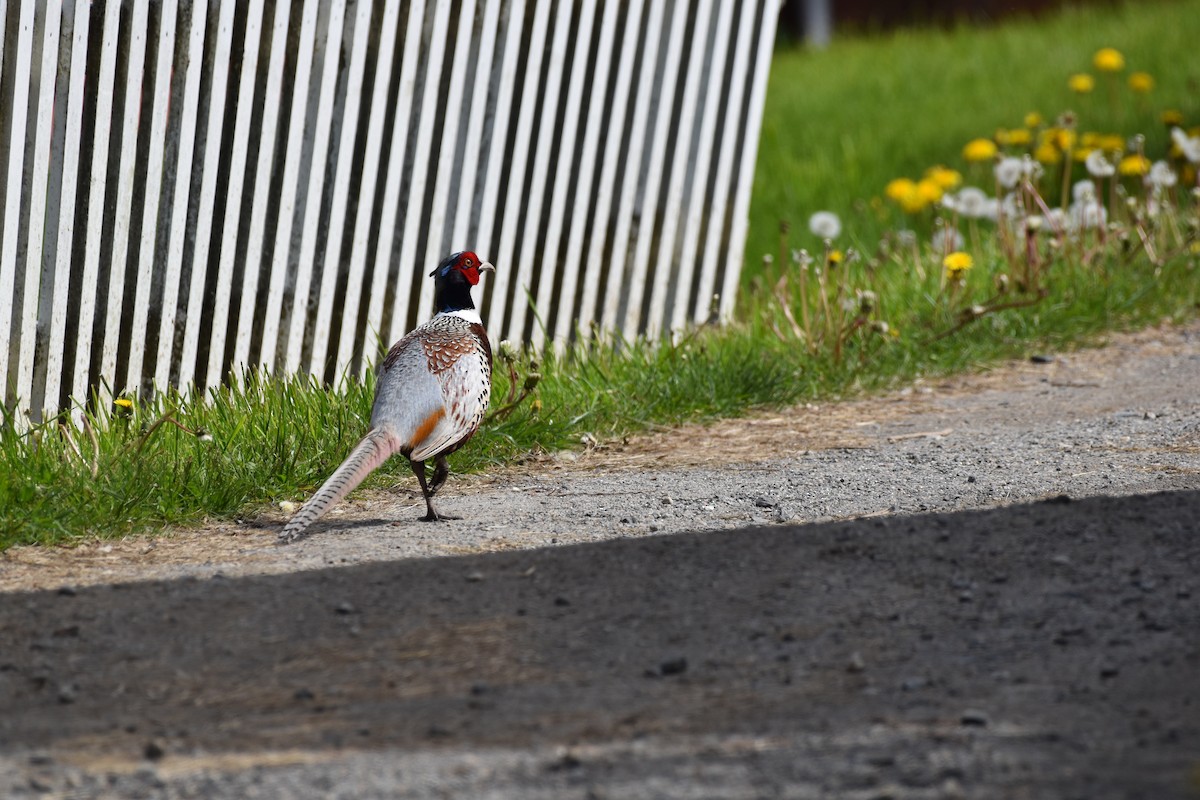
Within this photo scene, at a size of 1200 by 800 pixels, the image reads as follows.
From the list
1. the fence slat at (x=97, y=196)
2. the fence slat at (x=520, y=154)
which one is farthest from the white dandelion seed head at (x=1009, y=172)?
the fence slat at (x=97, y=196)

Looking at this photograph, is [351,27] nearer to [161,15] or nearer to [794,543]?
[161,15]

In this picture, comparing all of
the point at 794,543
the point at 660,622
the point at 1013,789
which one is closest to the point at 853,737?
the point at 1013,789

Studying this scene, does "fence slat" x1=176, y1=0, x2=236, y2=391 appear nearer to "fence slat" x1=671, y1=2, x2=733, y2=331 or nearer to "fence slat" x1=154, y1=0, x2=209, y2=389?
"fence slat" x1=154, y1=0, x2=209, y2=389

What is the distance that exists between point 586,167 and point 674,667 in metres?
3.75

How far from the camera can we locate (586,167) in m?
6.58

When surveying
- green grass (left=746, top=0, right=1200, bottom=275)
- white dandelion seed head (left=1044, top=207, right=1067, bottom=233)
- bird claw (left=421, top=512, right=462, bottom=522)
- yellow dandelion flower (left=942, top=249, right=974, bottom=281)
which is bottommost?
bird claw (left=421, top=512, right=462, bottom=522)

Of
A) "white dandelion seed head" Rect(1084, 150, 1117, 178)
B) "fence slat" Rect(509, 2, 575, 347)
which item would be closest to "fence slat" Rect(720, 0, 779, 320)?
"fence slat" Rect(509, 2, 575, 347)

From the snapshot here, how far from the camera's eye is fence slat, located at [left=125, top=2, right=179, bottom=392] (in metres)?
5.07

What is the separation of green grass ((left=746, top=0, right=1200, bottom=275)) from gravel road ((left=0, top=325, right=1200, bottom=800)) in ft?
14.1

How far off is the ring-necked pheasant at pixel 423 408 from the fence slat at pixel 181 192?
1.09 meters

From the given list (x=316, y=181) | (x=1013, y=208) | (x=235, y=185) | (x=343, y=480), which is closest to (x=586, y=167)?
(x=316, y=181)

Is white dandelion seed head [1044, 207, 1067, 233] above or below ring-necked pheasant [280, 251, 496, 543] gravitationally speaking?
above

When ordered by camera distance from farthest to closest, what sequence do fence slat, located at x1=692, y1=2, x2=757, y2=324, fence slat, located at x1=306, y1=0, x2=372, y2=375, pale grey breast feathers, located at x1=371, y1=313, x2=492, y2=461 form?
fence slat, located at x1=692, y1=2, x2=757, y2=324 < fence slat, located at x1=306, y1=0, x2=372, y2=375 < pale grey breast feathers, located at x1=371, y1=313, x2=492, y2=461

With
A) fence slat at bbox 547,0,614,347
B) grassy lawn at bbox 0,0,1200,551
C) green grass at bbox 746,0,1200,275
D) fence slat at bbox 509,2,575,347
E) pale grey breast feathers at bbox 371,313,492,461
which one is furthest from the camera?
green grass at bbox 746,0,1200,275
